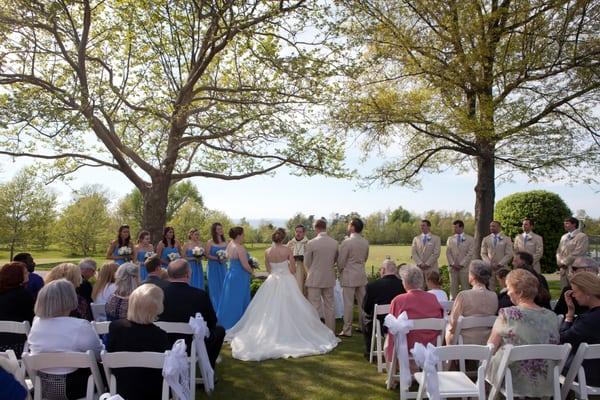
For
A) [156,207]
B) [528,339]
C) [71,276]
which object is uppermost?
[156,207]

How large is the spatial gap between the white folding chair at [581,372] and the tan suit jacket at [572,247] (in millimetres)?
7189

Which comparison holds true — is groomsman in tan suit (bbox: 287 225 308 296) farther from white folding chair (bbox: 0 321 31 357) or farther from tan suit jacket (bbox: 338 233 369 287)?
white folding chair (bbox: 0 321 31 357)

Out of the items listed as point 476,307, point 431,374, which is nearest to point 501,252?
point 476,307

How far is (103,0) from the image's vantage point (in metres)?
10.9

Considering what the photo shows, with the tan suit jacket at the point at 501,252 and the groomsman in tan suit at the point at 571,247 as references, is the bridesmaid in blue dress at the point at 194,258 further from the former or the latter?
the groomsman in tan suit at the point at 571,247

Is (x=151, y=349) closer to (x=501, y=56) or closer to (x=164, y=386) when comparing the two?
(x=164, y=386)

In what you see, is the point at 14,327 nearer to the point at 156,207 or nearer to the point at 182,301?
the point at 182,301

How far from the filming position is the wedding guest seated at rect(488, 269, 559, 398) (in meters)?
4.41

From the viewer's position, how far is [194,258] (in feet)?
34.3

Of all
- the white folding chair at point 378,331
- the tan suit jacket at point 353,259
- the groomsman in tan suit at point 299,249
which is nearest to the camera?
the white folding chair at point 378,331

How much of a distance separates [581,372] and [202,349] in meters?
3.78

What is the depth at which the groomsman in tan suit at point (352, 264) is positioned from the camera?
8.85 metres

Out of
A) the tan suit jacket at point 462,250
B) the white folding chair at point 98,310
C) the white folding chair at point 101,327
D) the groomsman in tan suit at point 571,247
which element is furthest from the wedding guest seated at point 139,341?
the groomsman in tan suit at point 571,247

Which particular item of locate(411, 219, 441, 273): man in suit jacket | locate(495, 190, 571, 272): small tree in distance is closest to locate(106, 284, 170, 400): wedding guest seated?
locate(411, 219, 441, 273): man in suit jacket
